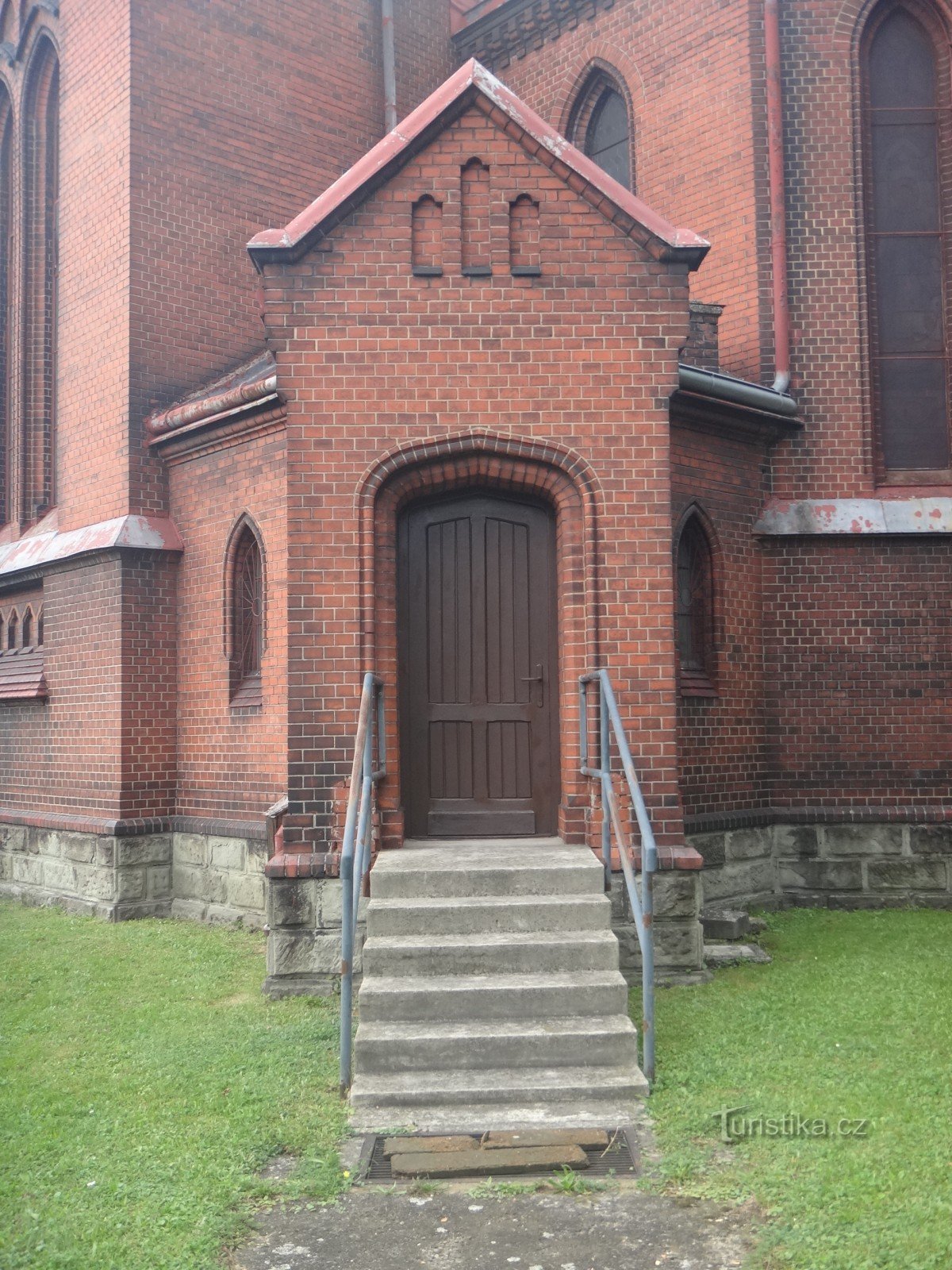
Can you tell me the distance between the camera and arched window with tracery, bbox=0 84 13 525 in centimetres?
1343

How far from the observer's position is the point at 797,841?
33.2 feet

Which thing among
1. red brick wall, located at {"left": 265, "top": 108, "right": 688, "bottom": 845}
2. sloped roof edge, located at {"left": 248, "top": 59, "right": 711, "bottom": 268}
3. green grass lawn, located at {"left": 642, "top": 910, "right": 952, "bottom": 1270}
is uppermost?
sloped roof edge, located at {"left": 248, "top": 59, "right": 711, "bottom": 268}

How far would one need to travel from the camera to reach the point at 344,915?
5.75 m

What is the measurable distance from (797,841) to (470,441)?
474 centimetres

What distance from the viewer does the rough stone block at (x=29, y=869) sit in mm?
11586

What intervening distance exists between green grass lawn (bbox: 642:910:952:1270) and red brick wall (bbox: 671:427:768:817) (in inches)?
67.3

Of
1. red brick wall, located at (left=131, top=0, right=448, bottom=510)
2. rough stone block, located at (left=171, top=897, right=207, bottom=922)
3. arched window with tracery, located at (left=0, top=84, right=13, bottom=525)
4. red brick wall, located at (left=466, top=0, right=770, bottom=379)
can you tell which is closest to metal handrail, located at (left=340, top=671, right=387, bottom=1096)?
rough stone block, located at (left=171, top=897, right=207, bottom=922)

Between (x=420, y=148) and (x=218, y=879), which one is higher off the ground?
(x=420, y=148)

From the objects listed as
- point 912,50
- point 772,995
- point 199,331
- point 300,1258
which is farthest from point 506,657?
point 912,50

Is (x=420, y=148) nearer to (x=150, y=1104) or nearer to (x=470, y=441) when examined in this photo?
(x=470, y=441)

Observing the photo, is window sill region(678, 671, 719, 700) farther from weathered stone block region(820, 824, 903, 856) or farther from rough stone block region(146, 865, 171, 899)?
rough stone block region(146, 865, 171, 899)

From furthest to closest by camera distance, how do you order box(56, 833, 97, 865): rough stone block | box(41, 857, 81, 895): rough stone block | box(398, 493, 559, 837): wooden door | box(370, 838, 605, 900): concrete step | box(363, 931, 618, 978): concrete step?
box(41, 857, 81, 895): rough stone block
box(56, 833, 97, 865): rough stone block
box(398, 493, 559, 837): wooden door
box(370, 838, 605, 900): concrete step
box(363, 931, 618, 978): concrete step


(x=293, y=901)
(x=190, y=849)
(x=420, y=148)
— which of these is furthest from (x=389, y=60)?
(x=293, y=901)

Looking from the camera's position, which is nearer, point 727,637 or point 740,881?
point 740,881
